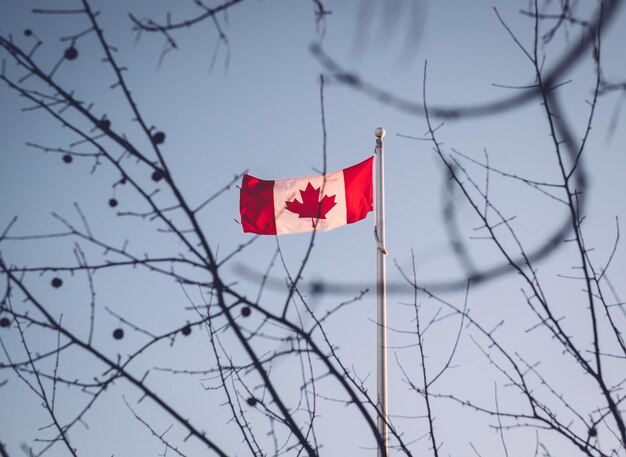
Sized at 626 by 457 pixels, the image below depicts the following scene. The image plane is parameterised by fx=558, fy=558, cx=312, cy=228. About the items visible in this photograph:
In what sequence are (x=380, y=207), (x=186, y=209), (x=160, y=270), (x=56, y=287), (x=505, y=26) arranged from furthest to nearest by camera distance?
(x=380, y=207) < (x=56, y=287) < (x=505, y=26) < (x=160, y=270) < (x=186, y=209)

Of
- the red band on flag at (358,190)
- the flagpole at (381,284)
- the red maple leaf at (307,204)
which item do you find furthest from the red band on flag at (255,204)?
the flagpole at (381,284)

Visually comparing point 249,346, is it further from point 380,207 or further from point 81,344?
point 380,207

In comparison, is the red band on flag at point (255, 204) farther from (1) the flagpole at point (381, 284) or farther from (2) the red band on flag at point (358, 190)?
(1) the flagpole at point (381, 284)

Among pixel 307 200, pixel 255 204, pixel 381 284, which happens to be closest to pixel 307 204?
pixel 307 200

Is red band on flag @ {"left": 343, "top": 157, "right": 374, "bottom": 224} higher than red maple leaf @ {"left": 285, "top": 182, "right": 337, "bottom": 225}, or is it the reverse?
red band on flag @ {"left": 343, "top": 157, "right": 374, "bottom": 224}

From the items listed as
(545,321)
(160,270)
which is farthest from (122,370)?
(545,321)

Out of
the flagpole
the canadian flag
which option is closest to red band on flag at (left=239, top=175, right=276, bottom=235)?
the canadian flag

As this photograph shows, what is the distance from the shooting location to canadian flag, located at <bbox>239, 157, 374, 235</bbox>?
7.56m

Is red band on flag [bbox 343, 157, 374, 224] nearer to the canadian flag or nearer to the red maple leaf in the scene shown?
the canadian flag

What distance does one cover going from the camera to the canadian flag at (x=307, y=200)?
7.56 m

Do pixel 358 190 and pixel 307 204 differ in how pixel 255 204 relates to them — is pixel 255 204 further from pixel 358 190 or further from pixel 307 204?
pixel 358 190

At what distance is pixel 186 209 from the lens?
187 centimetres

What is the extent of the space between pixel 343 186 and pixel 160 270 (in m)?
6.05

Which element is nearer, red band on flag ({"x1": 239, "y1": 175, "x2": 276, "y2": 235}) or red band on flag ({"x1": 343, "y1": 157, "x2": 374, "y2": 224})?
red band on flag ({"x1": 239, "y1": 175, "x2": 276, "y2": 235})
